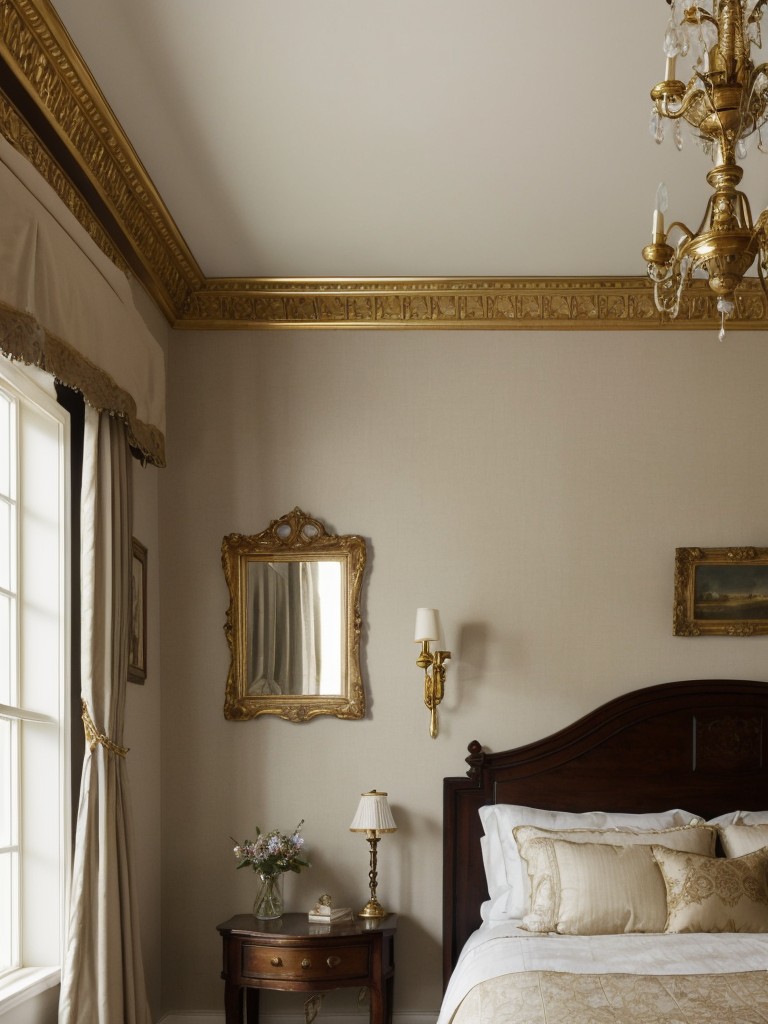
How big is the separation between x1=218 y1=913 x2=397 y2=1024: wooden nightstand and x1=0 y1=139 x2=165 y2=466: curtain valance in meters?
1.90

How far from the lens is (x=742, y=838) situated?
4.46 meters

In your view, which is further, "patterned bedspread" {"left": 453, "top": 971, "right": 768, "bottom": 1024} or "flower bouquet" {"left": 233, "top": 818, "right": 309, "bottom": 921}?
"flower bouquet" {"left": 233, "top": 818, "right": 309, "bottom": 921}

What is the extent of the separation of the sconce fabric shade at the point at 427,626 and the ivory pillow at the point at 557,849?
0.85 m

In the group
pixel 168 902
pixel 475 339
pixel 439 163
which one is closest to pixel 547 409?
pixel 475 339

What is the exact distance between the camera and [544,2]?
122 inches

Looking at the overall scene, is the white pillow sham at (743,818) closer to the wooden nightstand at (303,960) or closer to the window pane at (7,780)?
the wooden nightstand at (303,960)

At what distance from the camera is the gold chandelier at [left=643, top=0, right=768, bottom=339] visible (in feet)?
7.71

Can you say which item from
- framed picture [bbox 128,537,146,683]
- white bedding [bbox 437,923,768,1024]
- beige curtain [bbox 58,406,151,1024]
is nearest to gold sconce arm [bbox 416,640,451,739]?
white bedding [bbox 437,923,768,1024]

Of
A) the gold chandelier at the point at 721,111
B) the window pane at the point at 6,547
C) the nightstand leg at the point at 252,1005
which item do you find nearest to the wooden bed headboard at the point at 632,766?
the nightstand leg at the point at 252,1005

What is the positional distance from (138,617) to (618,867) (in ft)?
6.89

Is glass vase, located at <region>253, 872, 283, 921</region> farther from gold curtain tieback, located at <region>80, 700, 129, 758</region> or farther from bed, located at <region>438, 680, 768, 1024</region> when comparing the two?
gold curtain tieback, located at <region>80, 700, 129, 758</region>

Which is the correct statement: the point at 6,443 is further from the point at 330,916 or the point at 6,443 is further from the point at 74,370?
the point at 330,916

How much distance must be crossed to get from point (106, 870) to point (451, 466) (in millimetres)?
2366

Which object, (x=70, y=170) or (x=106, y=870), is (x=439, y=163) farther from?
(x=106, y=870)
